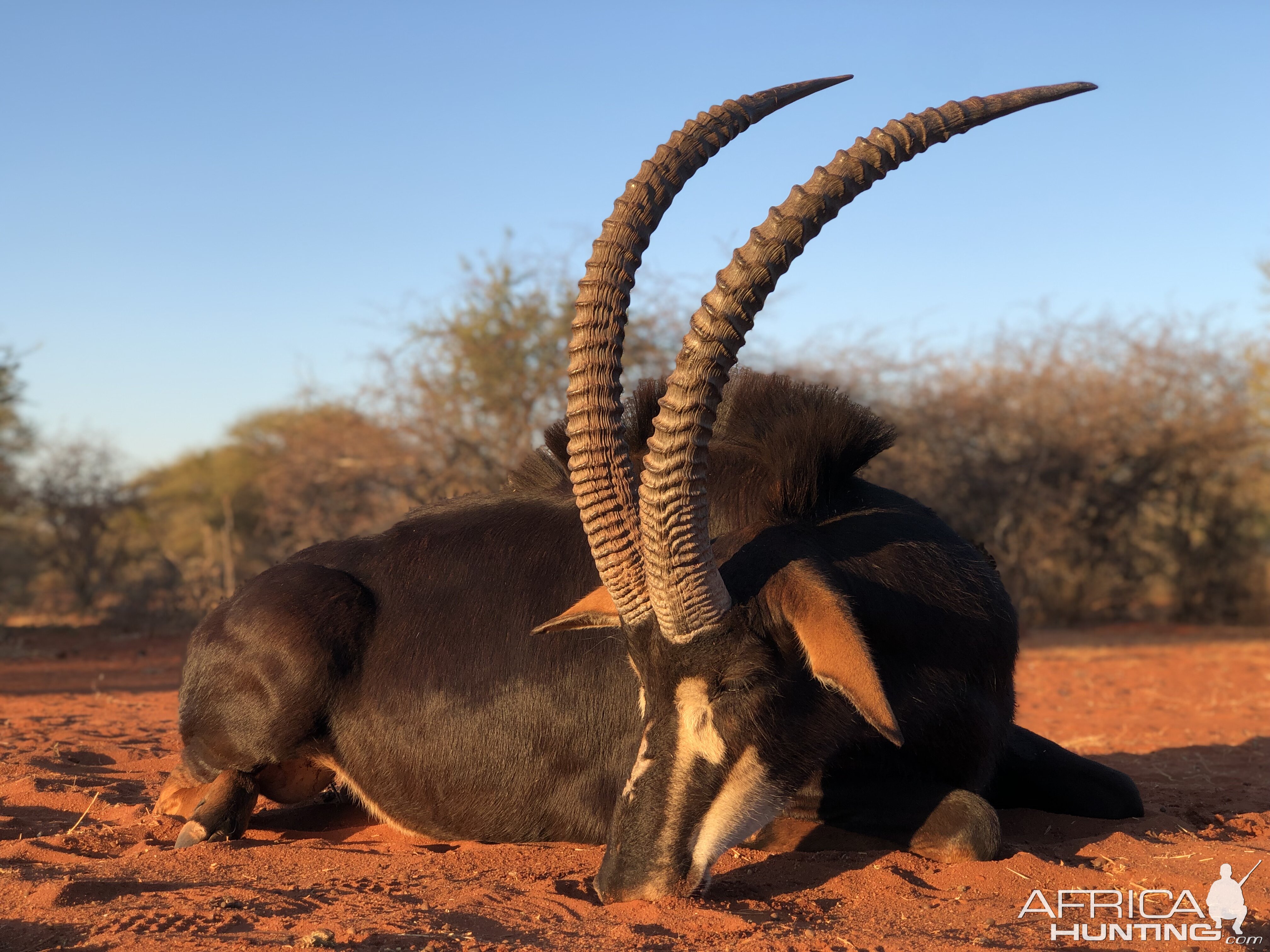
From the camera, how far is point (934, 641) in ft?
14.9

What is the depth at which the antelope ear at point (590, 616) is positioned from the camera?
412cm

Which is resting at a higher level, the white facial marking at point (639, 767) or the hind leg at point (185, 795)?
the white facial marking at point (639, 767)

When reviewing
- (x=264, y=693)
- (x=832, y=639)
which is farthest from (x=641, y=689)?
(x=264, y=693)

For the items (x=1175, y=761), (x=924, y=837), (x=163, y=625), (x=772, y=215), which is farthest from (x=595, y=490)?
(x=163, y=625)

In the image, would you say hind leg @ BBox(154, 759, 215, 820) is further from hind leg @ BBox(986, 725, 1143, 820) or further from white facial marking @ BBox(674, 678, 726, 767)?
hind leg @ BBox(986, 725, 1143, 820)

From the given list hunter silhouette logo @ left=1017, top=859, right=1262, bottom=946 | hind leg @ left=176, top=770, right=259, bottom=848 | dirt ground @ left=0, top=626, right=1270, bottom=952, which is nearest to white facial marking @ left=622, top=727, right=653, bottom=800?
dirt ground @ left=0, top=626, right=1270, bottom=952

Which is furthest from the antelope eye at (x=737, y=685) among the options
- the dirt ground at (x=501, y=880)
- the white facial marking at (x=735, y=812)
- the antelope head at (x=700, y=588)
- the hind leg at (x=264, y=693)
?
the hind leg at (x=264, y=693)

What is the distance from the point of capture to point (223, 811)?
506 centimetres

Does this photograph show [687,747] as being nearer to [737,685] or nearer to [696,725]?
[696,725]

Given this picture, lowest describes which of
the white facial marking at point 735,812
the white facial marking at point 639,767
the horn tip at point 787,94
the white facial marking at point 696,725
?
the white facial marking at point 735,812

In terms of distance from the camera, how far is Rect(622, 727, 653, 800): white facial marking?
3816mm

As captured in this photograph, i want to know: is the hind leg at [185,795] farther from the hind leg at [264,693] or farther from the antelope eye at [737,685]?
the antelope eye at [737,685]

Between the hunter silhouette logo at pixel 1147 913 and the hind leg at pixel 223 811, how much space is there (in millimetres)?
3371

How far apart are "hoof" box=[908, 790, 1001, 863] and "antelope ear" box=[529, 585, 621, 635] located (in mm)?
1545
